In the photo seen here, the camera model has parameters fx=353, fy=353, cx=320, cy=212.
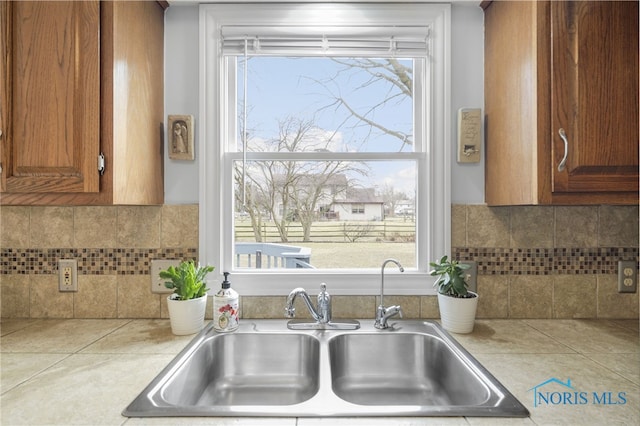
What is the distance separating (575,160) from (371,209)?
76cm

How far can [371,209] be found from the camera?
1592 millimetres

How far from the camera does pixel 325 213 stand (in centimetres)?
160

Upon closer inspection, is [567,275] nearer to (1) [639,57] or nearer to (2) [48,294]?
(1) [639,57]

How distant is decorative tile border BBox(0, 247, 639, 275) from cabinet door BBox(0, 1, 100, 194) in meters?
0.44

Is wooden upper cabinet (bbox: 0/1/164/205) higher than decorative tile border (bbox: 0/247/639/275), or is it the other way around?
wooden upper cabinet (bbox: 0/1/164/205)

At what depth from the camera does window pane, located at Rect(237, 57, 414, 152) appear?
1.58m

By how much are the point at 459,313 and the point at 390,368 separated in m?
0.33

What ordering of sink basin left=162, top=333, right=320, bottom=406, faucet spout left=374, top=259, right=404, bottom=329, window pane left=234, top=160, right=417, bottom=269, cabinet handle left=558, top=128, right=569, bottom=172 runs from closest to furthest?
cabinet handle left=558, top=128, right=569, bottom=172 < sink basin left=162, top=333, right=320, bottom=406 < faucet spout left=374, top=259, right=404, bottom=329 < window pane left=234, top=160, right=417, bottom=269

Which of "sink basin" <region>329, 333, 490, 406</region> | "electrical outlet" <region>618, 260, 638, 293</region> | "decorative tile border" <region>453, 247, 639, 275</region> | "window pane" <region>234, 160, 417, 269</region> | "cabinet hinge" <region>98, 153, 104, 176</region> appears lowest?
"sink basin" <region>329, 333, 490, 406</region>

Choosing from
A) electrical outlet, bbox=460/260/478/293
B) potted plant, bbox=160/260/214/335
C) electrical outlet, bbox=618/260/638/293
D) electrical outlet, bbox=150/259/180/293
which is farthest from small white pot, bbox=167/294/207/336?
electrical outlet, bbox=618/260/638/293

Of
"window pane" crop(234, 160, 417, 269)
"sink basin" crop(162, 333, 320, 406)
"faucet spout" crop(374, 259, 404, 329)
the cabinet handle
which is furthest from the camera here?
"window pane" crop(234, 160, 417, 269)

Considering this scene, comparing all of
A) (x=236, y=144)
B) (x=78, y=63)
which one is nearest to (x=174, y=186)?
(x=236, y=144)

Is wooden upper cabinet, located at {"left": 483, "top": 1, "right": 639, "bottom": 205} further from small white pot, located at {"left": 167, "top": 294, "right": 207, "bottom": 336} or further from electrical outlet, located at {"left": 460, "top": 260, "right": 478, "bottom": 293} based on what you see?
small white pot, located at {"left": 167, "top": 294, "right": 207, "bottom": 336}

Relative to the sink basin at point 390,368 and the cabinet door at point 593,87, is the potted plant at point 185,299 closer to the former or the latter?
the sink basin at point 390,368
